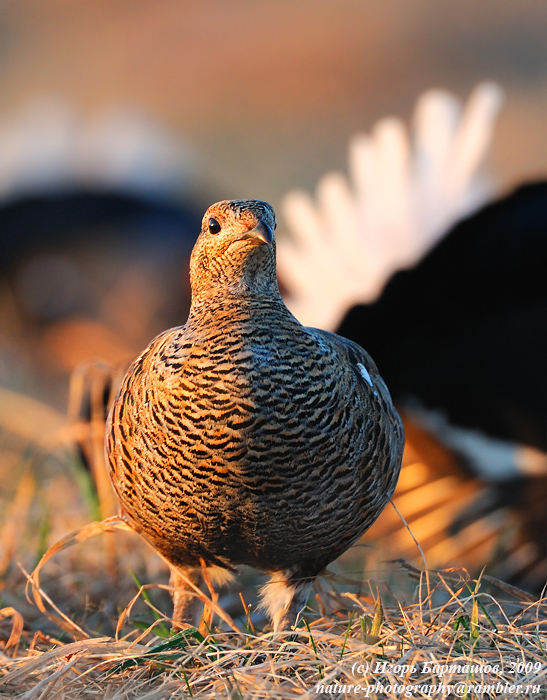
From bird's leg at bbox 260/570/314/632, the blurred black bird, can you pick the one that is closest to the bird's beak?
bird's leg at bbox 260/570/314/632

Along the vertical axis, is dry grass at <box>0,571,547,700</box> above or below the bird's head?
below

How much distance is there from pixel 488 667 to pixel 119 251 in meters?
4.48

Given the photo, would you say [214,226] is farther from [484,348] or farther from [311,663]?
[484,348]

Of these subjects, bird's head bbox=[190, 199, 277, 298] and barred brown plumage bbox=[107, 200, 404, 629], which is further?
bird's head bbox=[190, 199, 277, 298]

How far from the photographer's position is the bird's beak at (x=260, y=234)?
2.07 meters

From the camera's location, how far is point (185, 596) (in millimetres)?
2541

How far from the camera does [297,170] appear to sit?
676cm

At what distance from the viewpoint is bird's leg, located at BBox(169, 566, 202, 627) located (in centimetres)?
244

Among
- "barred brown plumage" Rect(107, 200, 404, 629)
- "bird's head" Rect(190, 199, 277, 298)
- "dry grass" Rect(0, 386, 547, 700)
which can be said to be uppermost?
"bird's head" Rect(190, 199, 277, 298)

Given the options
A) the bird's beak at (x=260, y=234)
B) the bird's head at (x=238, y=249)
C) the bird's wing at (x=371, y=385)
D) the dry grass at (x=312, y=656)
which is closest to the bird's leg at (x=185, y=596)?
the dry grass at (x=312, y=656)

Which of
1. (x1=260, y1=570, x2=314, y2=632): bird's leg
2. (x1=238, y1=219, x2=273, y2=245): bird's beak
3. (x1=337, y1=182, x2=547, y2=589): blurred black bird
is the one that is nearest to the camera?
(x1=238, y1=219, x2=273, y2=245): bird's beak

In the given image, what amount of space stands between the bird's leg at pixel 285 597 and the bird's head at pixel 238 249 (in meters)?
0.96

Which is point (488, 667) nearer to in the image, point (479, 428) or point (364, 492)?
point (364, 492)

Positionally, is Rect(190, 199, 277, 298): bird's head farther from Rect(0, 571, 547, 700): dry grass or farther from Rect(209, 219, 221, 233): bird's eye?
Rect(0, 571, 547, 700): dry grass
